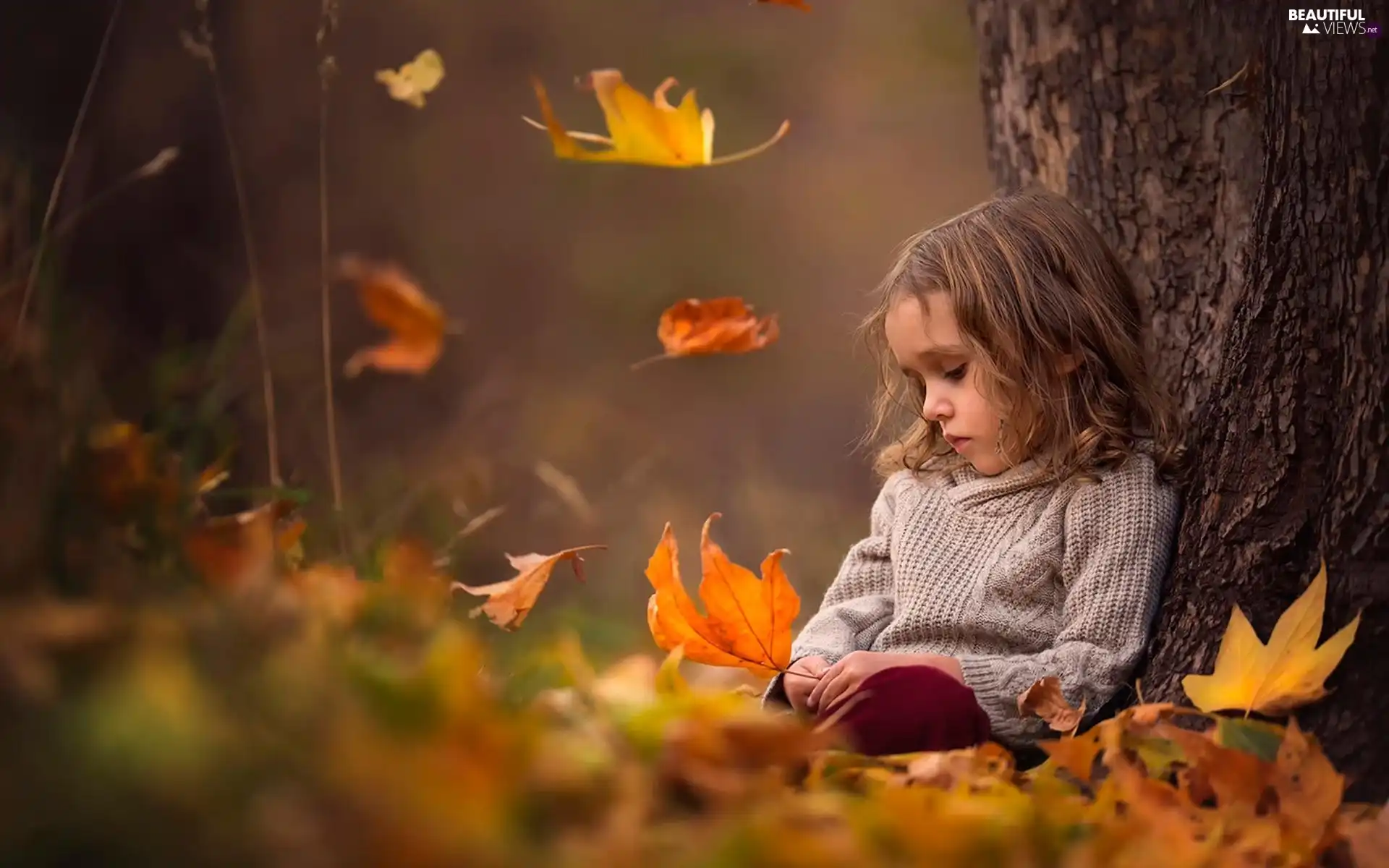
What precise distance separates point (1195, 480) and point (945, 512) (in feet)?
1.20

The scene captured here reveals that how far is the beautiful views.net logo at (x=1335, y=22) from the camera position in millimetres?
1239

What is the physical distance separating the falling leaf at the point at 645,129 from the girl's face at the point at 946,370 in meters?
0.40

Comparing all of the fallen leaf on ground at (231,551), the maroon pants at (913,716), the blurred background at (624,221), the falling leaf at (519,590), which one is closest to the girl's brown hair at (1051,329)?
the maroon pants at (913,716)

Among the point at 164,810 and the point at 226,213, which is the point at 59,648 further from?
the point at 226,213

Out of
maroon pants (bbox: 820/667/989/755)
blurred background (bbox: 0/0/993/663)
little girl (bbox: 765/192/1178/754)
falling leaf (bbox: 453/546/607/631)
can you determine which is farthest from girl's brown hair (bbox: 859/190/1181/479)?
blurred background (bbox: 0/0/993/663)

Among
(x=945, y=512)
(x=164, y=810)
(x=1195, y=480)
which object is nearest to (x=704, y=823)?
(x=164, y=810)

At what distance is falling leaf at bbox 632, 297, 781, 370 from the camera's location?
1595mm

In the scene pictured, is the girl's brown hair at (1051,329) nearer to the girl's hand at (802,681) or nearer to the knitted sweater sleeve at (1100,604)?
the knitted sweater sleeve at (1100,604)

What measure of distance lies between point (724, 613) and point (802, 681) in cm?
22

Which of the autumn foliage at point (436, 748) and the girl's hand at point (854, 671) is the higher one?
the autumn foliage at point (436, 748)

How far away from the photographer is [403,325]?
101 centimetres

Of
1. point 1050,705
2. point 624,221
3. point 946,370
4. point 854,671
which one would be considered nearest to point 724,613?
→ point 854,671

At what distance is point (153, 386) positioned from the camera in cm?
90

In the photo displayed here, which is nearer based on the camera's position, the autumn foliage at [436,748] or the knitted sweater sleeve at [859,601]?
the autumn foliage at [436,748]
